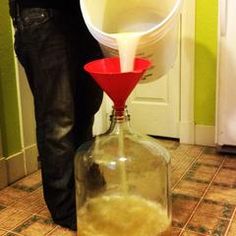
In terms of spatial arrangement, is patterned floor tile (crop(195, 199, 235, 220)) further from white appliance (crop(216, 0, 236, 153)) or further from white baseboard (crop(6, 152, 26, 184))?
white baseboard (crop(6, 152, 26, 184))

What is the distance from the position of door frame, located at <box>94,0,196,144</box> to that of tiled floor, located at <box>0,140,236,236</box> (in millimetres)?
215

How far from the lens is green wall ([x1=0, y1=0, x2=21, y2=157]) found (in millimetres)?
1452

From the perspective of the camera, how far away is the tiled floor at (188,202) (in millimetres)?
1175

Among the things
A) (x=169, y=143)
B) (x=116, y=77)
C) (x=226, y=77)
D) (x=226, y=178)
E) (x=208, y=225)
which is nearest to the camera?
(x=116, y=77)

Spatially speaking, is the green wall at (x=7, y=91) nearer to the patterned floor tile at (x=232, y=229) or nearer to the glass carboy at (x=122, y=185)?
the glass carboy at (x=122, y=185)

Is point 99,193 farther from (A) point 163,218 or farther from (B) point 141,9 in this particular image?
(B) point 141,9

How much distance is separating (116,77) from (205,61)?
3.53ft

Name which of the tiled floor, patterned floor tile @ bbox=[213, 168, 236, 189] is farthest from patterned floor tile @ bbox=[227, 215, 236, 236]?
patterned floor tile @ bbox=[213, 168, 236, 189]

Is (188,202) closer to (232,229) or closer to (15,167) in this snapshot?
(232,229)

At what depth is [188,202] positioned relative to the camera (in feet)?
4.38

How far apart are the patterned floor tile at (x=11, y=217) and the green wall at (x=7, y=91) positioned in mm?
259

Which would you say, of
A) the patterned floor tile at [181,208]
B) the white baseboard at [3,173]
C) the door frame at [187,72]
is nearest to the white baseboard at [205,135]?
the door frame at [187,72]

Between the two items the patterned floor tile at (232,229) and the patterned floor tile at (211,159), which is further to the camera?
the patterned floor tile at (211,159)

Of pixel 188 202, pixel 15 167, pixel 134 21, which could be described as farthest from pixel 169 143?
pixel 134 21
